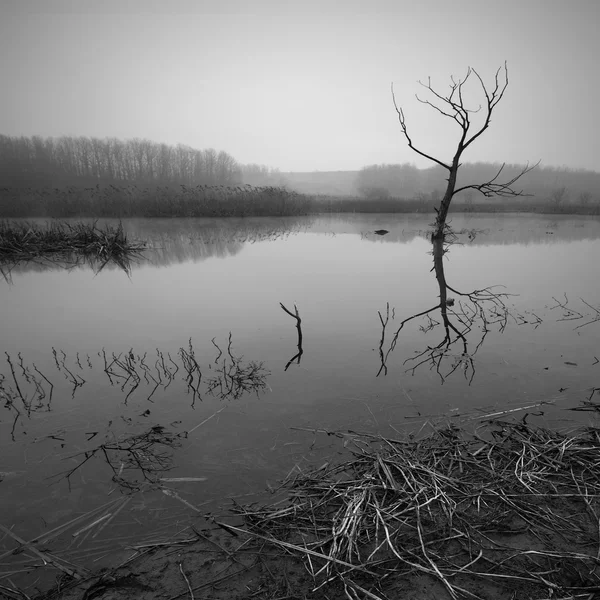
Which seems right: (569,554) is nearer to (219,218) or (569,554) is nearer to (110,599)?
(110,599)

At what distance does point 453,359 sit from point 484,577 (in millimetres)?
2125

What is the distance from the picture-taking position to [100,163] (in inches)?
1597

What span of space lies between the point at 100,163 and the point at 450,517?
4888 cm

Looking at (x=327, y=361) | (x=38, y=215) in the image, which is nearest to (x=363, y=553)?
(x=327, y=361)

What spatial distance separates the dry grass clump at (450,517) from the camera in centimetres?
132

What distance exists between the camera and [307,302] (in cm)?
514

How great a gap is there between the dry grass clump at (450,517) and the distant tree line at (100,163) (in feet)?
134

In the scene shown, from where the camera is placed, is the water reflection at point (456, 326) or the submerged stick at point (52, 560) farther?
the water reflection at point (456, 326)

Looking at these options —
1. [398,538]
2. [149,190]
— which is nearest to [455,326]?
[398,538]

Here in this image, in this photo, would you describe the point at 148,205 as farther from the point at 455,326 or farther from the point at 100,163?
the point at 100,163

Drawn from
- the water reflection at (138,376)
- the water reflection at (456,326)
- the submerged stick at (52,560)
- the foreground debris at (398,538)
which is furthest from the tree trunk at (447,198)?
the submerged stick at (52,560)

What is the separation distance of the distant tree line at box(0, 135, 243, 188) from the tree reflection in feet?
129

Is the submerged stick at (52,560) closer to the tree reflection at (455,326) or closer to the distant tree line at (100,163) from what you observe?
the tree reflection at (455,326)

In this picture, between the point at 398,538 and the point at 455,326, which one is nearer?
the point at 398,538
